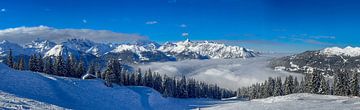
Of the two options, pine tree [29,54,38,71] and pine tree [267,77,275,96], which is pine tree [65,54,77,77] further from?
pine tree [267,77,275,96]

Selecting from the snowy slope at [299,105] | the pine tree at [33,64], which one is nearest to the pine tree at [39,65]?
the pine tree at [33,64]

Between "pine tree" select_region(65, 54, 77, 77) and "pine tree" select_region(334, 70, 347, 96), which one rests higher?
"pine tree" select_region(65, 54, 77, 77)

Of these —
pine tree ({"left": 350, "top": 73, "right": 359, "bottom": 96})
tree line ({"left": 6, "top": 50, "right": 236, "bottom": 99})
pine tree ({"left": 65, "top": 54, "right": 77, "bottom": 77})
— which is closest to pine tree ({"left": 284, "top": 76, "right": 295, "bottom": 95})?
pine tree ({"left": 350, "top": 73, "right": 359, "bottom": 96})

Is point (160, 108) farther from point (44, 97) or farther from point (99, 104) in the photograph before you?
point (44, 97)

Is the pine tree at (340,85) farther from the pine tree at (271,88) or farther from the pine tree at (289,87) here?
the pine tree at (271,88)

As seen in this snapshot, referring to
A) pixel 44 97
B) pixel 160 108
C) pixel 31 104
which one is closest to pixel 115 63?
pixel 160 108

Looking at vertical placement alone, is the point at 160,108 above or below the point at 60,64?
below
